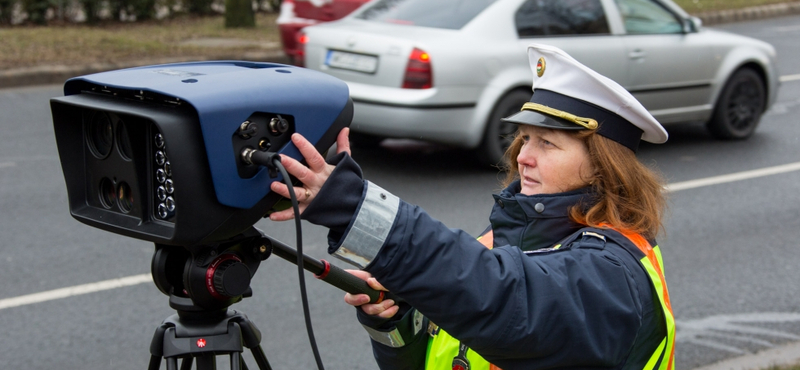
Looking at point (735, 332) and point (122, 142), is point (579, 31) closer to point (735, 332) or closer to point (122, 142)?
point (735, 332)

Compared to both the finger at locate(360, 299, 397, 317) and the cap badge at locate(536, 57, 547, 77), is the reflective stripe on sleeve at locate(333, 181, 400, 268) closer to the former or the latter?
the finger at locate(360, 299, 397, 317)

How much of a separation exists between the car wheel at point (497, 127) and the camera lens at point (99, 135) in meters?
5.36

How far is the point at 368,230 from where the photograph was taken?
1.49m

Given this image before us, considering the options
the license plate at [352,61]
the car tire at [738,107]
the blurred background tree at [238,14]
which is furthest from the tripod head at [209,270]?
the blurred background tree at [238,14]

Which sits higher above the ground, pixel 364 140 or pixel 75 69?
pixel 364 140

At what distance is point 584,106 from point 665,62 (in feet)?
20.1

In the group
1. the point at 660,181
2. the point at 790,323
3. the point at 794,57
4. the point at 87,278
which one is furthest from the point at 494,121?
the point at 794,57

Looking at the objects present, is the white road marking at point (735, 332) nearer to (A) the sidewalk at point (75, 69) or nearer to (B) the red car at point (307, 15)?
(B) the red car at point (307, 15)

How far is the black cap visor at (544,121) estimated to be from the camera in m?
1.91

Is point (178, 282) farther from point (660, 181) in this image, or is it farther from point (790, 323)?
point (790, 323)

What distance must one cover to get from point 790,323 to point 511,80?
9.94ft

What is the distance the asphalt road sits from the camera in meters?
4.12

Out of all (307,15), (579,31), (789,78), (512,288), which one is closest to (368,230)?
(512,288)

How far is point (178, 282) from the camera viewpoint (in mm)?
1747
